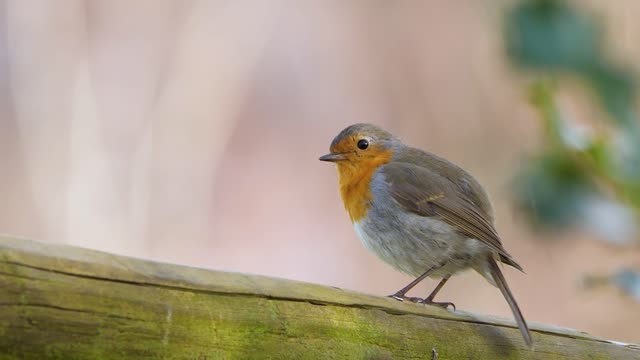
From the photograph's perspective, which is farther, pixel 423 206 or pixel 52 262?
pixel 423 206

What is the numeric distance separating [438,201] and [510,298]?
593 mm

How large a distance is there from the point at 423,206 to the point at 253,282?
142 centimetres

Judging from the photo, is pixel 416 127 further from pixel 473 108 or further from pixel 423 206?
pixel 423 206


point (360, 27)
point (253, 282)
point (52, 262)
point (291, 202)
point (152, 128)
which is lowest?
point (291, 202)

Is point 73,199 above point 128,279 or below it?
below

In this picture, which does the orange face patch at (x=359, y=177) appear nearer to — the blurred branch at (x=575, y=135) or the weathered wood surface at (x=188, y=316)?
the weathered wood surface at (x=188, y=316)

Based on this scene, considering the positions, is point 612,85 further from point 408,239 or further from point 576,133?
point 408,239

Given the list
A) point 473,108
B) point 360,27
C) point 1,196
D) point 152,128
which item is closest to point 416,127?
point 473,108

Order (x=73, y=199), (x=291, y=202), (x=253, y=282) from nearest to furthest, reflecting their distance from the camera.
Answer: (x=253, y=282)
(x=73, y=199)
(x=291, y=202)

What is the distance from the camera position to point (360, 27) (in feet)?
18.9

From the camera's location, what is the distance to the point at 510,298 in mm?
2346

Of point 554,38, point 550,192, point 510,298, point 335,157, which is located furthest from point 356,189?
point 554,38

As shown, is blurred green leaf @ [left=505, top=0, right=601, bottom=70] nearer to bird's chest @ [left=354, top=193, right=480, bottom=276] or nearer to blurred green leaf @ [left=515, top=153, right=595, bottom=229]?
blurred green leaf @ [left=515, top=153, right=595, bottom=229]

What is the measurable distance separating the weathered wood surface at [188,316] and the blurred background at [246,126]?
2.57 m
